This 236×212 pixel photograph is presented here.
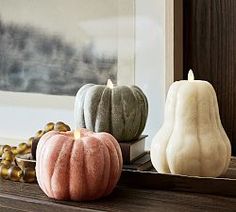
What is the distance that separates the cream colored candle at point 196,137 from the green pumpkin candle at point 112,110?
79 millimetres

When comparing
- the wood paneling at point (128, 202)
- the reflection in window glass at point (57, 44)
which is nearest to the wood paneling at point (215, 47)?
the reflection in window glass at point (57, 44)

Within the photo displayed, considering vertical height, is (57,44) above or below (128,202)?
above

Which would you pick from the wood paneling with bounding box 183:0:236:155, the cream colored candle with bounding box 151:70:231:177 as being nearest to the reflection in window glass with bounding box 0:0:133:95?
the wood paneling with bounding box 183:0:236:155

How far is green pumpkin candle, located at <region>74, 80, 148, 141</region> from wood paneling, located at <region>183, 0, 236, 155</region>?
0.58 ft

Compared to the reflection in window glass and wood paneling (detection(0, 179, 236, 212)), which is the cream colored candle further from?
the reflection in window glass

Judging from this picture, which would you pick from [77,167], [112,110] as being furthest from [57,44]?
[77,167]

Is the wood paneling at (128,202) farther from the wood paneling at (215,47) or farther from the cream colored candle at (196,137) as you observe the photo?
the wood paneling at (215,47)

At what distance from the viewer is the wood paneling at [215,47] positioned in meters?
0.82

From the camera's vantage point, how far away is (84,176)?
0.59 m

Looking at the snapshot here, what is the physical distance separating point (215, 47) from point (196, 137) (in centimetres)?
26

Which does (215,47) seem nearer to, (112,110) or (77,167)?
(112,110)

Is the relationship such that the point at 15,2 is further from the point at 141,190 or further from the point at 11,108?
the point at 141,190

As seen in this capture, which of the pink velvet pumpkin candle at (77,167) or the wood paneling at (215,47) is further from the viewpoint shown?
the wood paneling at (215,47)

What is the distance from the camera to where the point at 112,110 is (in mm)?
688
